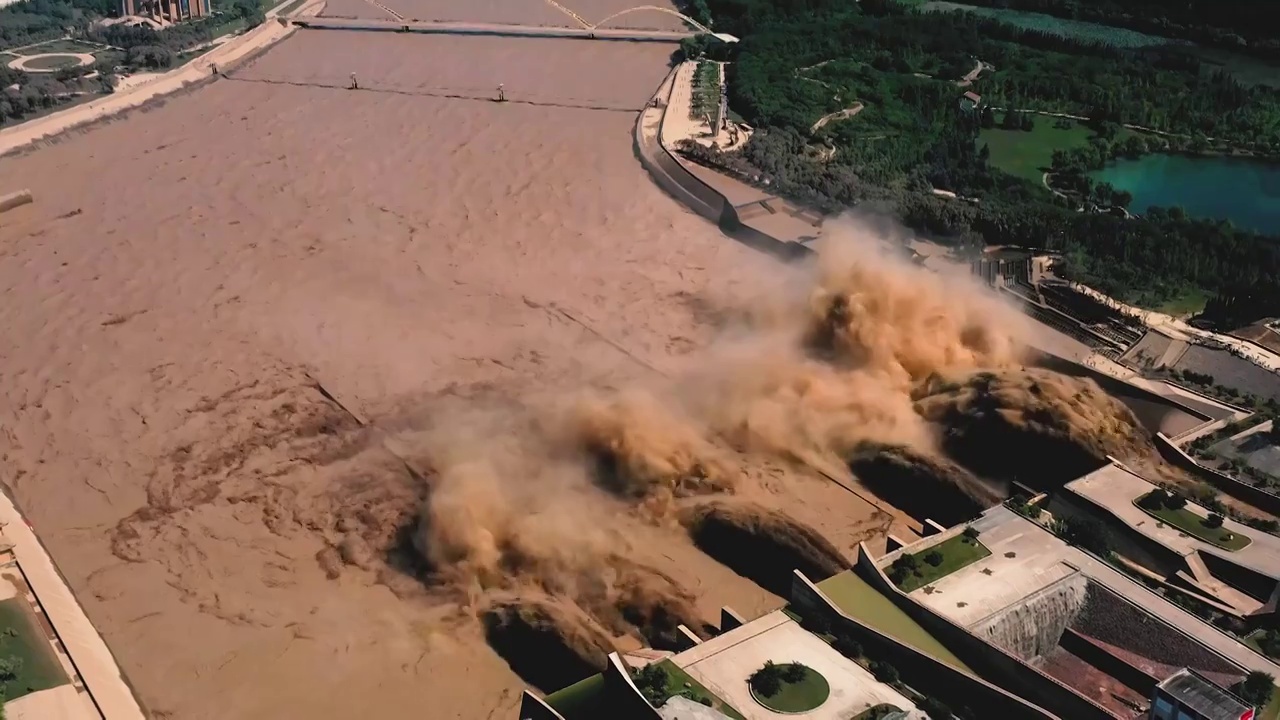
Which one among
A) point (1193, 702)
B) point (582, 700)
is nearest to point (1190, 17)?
point (1193, 702)

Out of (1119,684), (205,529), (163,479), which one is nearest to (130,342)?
(163,479)

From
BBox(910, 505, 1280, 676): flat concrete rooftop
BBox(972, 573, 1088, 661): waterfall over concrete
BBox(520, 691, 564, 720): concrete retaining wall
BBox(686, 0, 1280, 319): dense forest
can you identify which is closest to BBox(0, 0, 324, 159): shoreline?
BBox(686, 0, 1280, 319): dense forest

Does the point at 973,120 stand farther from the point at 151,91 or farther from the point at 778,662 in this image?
the point at 778,662

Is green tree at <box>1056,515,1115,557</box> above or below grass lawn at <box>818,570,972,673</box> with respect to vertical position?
above

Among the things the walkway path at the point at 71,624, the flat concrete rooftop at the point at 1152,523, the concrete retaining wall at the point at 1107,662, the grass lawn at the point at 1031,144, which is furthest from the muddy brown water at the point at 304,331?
the grass lawn at the point at 1031,144

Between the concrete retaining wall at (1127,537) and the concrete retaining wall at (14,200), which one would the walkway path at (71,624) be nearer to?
the concrete retaining wall at (1127,537)

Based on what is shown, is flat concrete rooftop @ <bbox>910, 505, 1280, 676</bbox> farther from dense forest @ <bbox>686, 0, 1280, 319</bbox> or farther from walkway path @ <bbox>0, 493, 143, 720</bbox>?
walkway path @ <bbox>0, 493, 143, 720</bbox>
